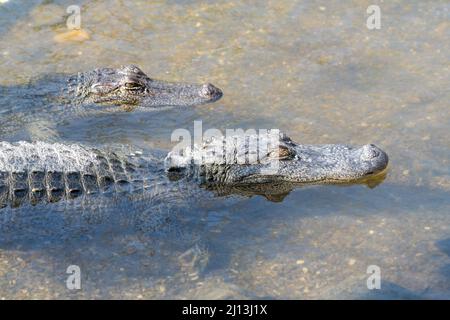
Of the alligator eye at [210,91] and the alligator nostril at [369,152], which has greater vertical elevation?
the alligator eye at [210,91]

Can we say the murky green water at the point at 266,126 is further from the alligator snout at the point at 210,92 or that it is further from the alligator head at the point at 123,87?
the alligator head at the point at 123,87

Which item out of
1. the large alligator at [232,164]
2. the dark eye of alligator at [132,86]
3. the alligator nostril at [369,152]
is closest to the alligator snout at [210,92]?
the dark eye of alligator at [132,86]

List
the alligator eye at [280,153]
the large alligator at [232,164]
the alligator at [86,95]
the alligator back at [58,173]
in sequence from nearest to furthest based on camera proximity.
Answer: the alligator back at [58,173], the large alligator at [232,164], the alligator eye at [280,153], the alligator at [86,95]

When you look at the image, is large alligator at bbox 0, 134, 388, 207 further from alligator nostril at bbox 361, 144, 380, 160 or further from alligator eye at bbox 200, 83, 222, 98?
alligator eye at bbox 200, 83, 222, 98

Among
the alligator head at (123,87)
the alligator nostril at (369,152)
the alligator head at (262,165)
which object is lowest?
the alligator head at (262,165)

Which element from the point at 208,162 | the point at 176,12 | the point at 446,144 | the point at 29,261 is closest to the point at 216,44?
A: the point at 176,12

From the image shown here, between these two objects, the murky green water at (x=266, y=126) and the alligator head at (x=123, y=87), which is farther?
the alligator head at (x=123, y=87)

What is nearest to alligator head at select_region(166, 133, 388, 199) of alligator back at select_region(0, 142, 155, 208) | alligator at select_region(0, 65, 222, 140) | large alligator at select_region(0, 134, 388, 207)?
large alligator at select_region(0, 134, 388, 207)

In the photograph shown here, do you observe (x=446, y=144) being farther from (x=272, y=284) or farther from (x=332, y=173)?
(x=272, y=284)
